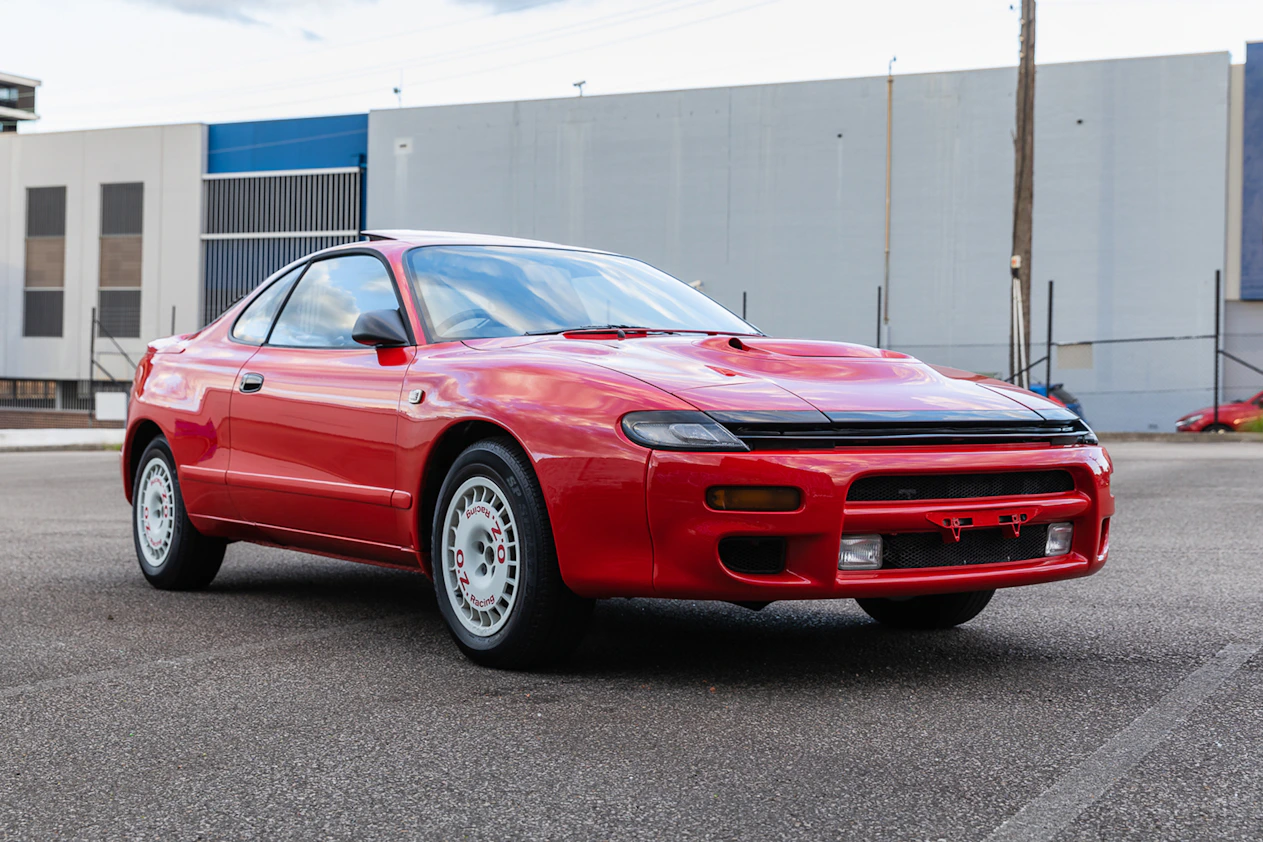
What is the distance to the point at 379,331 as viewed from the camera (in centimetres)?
454

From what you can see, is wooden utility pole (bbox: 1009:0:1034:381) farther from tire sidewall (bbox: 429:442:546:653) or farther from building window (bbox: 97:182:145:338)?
building window (bbox: 97:182:145:338)

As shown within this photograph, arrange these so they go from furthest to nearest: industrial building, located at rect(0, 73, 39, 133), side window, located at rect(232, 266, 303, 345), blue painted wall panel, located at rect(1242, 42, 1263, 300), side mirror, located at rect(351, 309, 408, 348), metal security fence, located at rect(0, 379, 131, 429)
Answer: industrial building, located at rect(0, 73, 39, 133)
metal security fence, located at rect(0, 379, 131, 429)
blue painted wall panel, located at rect(1242, 42, 1263, 300)
side window, located at rect(232, 266, 303, 345)
side mirror, located at rect(351, 309, 408, 348)

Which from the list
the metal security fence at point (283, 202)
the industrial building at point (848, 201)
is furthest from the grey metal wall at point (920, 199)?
the metal security fence at point (283, 202)

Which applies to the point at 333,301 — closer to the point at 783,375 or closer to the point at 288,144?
the point at 783,375

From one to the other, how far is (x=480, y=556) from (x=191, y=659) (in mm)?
1022

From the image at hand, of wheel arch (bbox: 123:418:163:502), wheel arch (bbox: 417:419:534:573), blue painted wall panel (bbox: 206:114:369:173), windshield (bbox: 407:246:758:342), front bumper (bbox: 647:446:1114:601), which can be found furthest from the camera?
blue painted wall panel (bbox: 206:114:369:173)

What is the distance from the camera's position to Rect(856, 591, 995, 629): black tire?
4.74m

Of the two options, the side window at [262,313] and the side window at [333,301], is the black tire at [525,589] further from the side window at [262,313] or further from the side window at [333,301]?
the side window at [262,313]

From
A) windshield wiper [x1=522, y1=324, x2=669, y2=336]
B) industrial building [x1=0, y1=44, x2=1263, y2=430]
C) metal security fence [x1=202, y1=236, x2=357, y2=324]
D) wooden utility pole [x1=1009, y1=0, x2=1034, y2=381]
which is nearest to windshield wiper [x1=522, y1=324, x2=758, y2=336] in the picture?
windshield wiper [x1=522, y1=324, x2=669, y2=336]

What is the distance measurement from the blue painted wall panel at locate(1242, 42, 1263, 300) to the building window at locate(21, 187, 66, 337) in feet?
123

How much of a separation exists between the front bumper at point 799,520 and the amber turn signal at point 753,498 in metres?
0.02


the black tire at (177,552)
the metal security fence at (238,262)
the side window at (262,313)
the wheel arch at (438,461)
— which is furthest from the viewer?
the metal security fence at (238,262)

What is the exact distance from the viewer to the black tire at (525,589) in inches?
152

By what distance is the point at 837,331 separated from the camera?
1390 inches
